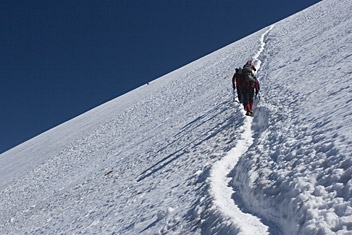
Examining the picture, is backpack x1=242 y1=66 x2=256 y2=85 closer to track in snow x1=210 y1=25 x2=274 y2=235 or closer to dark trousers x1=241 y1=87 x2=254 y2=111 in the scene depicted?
dark trousers x1=241 y1=87 x2=254 y2=111

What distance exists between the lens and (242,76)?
1001cm

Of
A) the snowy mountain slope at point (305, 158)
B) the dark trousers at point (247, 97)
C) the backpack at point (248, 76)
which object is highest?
the backpack at point (248, 76)

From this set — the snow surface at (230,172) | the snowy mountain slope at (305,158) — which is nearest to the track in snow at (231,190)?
the snow surface at (230,172)

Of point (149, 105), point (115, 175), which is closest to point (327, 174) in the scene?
point (115, 175)

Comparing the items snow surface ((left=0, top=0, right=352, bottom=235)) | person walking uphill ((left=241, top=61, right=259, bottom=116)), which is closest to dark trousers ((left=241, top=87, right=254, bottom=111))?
person walking uphill ((left=241, top=61, right=259, bottom=116))

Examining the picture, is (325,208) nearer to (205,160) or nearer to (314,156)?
(314,156)

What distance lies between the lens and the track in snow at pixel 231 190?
168 inches

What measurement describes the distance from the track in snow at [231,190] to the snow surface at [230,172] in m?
0.02

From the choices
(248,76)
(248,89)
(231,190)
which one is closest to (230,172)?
(231,190)

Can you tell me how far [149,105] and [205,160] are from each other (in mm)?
15576

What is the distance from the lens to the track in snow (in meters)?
4.27

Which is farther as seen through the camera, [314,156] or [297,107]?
[297,107]

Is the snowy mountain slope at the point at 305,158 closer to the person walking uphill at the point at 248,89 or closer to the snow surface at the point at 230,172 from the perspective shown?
the snow surface at the point at 230,172

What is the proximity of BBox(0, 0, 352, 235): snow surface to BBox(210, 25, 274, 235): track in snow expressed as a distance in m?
0.02
